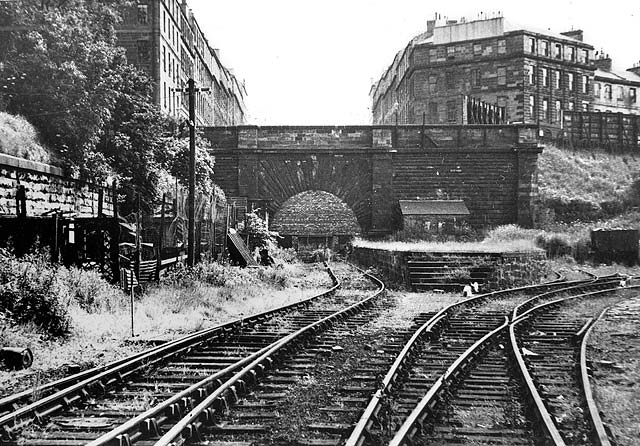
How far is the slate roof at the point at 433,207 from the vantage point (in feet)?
103

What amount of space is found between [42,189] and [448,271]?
11736 mm

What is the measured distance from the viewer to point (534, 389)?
Answer: 6.54 m

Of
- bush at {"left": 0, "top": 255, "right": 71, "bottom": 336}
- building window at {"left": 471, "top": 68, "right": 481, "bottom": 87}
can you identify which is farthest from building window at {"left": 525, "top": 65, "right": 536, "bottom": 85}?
bush at {"left": 0, "top": 255, "right": 71, "bottom": 336}

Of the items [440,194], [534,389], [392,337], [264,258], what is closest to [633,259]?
[440,194]

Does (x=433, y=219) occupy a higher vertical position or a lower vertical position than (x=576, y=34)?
lower

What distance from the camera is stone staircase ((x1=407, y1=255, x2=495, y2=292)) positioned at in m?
→ 19.5

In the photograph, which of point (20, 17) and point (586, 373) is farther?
point (20, 17)

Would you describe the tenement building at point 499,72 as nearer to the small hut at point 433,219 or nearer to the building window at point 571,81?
the building window at point 571,81

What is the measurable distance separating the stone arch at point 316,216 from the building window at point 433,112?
68.8 ft

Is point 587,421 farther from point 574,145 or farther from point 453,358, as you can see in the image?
point 574,145

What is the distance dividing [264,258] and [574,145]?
111ft

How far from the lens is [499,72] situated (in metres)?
54.6

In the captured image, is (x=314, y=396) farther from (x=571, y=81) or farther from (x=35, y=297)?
(x=571, y=81)

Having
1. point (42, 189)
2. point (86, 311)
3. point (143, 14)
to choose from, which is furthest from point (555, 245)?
point (143, 14)
